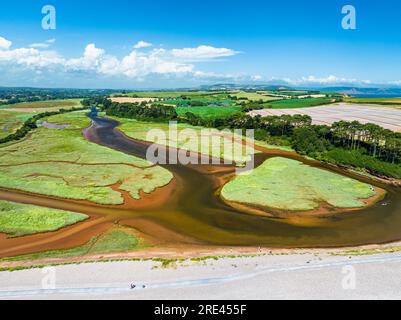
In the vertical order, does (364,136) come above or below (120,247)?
above

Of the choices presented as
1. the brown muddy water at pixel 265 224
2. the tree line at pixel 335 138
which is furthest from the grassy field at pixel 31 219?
the tree line at pixel 335 138

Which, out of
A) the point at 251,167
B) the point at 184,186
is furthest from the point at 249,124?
the point at 184,186

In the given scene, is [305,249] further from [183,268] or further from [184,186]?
[184,186]

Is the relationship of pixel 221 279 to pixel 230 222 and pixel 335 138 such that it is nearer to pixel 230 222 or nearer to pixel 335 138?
pixel 230 222

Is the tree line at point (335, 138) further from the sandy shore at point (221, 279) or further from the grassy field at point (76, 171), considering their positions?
the sandy shore at point (221, 279)

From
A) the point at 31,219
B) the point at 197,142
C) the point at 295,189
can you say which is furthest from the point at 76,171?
the point at 295,189

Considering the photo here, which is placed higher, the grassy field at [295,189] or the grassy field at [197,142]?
the grassy field at [197,142]
